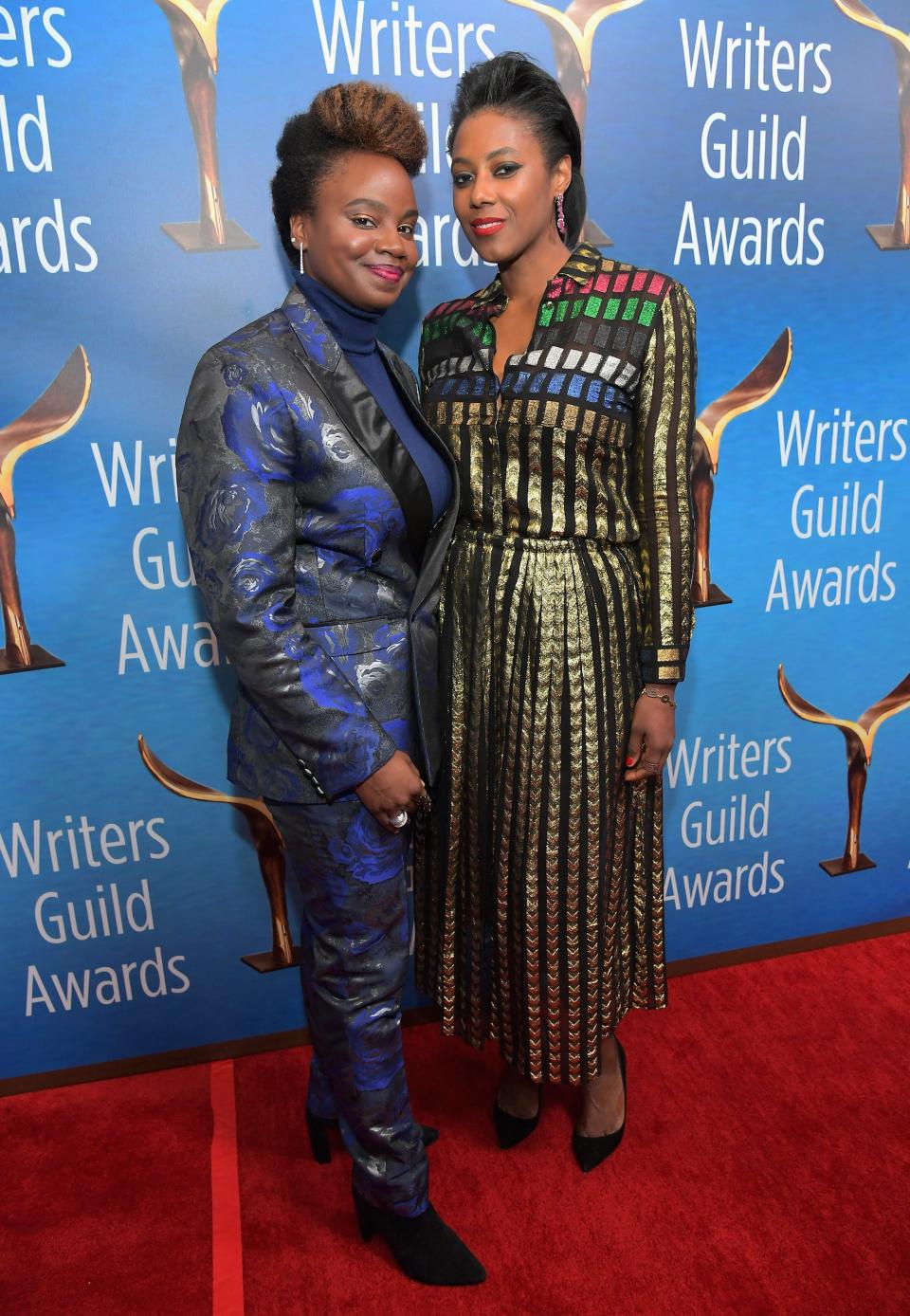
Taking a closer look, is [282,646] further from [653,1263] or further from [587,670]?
[653,1263]

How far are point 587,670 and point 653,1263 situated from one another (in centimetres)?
95

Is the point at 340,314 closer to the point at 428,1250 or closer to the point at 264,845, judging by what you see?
the point at 264,845

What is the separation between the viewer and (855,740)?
2357 mm

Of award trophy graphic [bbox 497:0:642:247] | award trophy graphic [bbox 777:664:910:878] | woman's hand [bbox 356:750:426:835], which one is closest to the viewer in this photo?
woman's hand [bbox 356:750:426:835]

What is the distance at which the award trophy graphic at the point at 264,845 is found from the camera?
6.41 ft

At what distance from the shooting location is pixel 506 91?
1405 millimetres

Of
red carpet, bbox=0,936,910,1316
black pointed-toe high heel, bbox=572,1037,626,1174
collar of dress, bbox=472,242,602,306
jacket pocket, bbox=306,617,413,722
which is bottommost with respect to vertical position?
red carpet, bbox=0,936,910,1316

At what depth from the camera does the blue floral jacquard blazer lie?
1.21 m

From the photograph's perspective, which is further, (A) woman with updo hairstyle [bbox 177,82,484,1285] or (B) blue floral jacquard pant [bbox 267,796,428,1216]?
(B) blue floral jacquard pant [bbox 267,796,428,1216]

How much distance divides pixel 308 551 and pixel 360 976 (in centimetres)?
63

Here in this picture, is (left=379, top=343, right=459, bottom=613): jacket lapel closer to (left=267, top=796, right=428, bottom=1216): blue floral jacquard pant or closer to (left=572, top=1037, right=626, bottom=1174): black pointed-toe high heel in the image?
(left=267, top=796, right=428, bottom=1216): blue floral jacquard pant

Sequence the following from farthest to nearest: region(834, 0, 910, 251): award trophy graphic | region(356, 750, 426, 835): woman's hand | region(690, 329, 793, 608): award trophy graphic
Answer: region(690, 329, 793, 608): award trophy graphic
region(834, 0, 910, 251): award trophy graphic
region(356, 750, 426, 835): woman's hand

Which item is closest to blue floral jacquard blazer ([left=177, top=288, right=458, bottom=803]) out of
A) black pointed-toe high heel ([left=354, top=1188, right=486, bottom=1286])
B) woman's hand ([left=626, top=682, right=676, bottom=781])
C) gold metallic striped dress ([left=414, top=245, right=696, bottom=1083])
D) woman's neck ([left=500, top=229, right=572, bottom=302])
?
gold metallic striped dress ([left=414, top=245, right=696, bottom=1083])

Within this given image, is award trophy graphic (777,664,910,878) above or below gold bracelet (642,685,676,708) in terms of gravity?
below
